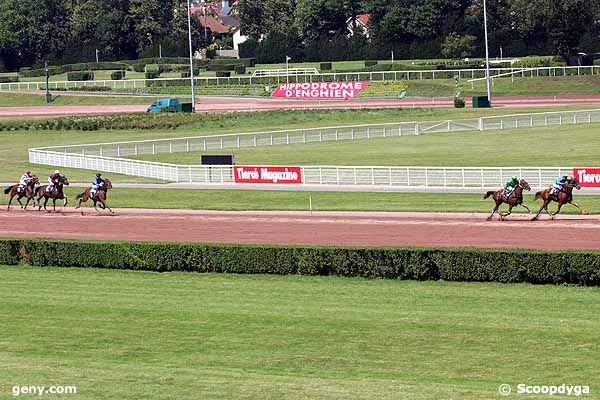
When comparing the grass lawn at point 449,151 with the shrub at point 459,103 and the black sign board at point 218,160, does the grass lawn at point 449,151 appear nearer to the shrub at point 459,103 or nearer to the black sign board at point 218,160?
the black sign board at point 218,160

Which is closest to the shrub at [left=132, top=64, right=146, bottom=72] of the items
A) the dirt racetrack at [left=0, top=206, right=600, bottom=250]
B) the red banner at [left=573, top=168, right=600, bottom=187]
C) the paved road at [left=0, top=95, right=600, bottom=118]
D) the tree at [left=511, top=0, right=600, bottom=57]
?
the paved road at [left=0, top=95, right=600, bottom=118]

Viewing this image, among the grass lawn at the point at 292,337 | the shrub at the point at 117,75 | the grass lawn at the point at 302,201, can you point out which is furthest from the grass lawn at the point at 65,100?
the grass lawn at the point at 292,337

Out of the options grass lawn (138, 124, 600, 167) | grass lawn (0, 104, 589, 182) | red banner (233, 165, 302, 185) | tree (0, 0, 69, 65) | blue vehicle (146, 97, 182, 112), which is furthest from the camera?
tree (0, 0, 69, 65)

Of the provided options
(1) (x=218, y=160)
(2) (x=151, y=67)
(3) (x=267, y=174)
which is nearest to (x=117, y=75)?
(2) (x=151, y=67)

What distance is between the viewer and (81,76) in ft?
360

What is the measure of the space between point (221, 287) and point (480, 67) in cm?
7453

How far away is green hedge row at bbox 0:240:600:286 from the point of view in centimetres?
2292

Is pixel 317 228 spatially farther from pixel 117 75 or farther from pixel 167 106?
pixel 117 75

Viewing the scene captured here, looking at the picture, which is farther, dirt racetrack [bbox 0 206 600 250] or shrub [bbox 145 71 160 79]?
shrub [bbox 145 71 160 79]

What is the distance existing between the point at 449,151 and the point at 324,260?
1018 inches

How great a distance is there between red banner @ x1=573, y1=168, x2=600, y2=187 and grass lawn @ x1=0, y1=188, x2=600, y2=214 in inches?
47.3

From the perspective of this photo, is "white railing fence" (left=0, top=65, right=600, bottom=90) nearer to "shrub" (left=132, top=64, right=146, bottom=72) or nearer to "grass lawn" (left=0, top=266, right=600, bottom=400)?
"shrub" (left=132, top=64, right=146, bottom=72)

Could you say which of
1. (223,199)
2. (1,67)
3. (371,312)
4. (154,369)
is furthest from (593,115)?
(1,67)

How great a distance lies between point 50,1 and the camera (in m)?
131
